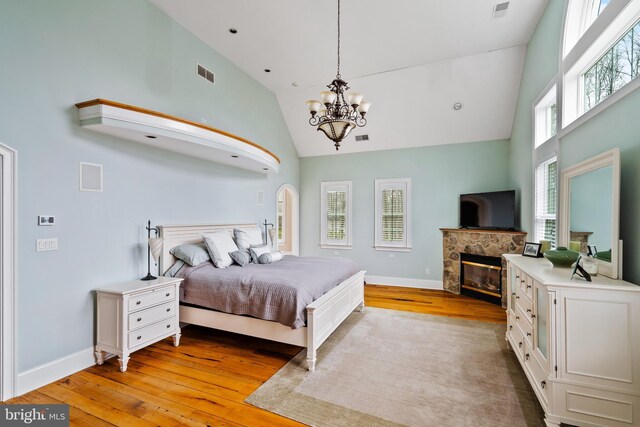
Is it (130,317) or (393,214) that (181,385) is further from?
(393,214)

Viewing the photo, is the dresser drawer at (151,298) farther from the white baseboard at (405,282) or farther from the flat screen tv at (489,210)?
the flat screen tv at (489,210)

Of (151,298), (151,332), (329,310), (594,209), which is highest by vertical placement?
(594,209)

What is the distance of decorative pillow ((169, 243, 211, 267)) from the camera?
11.9 ft

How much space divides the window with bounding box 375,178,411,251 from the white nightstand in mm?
4445

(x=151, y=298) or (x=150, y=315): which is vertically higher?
(x=151, y=298)

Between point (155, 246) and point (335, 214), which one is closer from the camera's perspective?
point (155, 246)

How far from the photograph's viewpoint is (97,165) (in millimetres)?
2953

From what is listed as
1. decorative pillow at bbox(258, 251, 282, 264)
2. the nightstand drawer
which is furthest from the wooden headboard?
decorative pillow at bbox(258, 251, 282, 264)

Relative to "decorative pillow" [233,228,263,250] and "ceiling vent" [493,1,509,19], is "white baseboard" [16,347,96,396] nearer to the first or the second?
"decorative pillow" [233,228,263,250]

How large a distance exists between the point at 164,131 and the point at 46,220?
1311 millimetres

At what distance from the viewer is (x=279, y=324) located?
2.98m

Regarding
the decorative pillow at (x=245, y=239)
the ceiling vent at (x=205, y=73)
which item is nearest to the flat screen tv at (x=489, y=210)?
the decorative pillow at (x=245, y=239)

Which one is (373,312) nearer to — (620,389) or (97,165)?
(620,389)

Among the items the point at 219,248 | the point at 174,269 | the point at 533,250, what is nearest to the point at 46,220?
the point at 174,269
